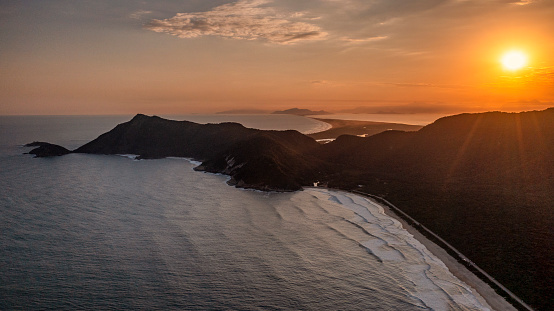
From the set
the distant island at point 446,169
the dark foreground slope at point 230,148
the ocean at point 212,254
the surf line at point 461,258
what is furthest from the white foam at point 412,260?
the dark foreground slope at point 230,148

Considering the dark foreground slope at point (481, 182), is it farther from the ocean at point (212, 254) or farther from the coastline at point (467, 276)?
the ocean at point (212, 254)

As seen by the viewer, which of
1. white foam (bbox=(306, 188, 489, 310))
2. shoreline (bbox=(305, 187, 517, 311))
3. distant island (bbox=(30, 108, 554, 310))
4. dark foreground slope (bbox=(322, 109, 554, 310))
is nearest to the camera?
shoreline (bbox=(305, 187, 517, 311))

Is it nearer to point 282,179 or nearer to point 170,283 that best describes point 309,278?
point 170,283

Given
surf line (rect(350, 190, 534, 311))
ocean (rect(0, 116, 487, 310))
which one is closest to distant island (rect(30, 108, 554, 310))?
surf line (rect(350, 190, 534, 311))

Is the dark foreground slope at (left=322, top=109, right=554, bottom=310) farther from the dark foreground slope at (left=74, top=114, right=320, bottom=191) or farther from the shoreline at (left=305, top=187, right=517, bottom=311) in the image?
the dark foreground slope at (left=74, top=114, right=320, bottom=191)

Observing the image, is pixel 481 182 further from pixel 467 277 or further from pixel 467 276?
pixel 467 277

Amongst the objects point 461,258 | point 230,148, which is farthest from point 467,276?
point 230,148
